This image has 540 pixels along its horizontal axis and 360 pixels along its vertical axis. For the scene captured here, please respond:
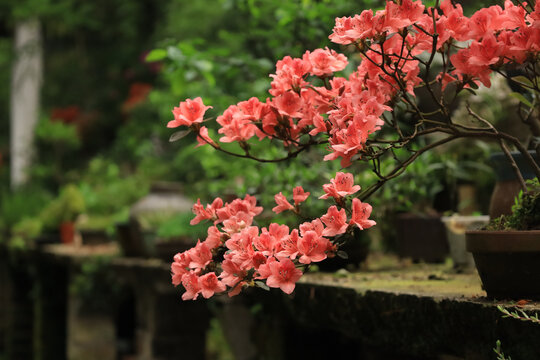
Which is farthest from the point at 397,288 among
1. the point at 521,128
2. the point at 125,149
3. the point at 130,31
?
the point at 130,31

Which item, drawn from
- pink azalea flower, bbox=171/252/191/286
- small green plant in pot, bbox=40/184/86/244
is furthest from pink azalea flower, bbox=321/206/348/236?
small green plant in pot, bbox=40/184/86/244

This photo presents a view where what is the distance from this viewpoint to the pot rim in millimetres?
1564

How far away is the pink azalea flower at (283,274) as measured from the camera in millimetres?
1490

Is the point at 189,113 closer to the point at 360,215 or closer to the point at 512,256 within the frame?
the point at 360,215

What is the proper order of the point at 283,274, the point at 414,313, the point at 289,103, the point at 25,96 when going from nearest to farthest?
the point at 283,274
the point at 289,103
the point at 414,313
the point at 25,96

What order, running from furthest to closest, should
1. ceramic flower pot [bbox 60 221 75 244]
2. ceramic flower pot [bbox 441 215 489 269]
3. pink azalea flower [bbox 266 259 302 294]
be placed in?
ceramic flower pot [bbox 60 221 75 244]
ceramic flower pot [bbox 441 215 489 269]
pink azalea flower [bbox 266 259 302 294]

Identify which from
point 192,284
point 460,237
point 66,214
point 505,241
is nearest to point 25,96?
point 66,214

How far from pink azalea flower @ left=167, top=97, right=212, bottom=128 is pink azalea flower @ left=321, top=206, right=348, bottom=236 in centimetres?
42

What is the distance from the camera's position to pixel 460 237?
110 inches

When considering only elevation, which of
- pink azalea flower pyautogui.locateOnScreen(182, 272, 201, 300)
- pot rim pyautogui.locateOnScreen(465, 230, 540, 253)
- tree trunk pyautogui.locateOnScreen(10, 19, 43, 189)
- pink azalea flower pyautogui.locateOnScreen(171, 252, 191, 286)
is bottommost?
pink azalea flower pyautogui.locateOnScreen(182, 272, 201, 300)

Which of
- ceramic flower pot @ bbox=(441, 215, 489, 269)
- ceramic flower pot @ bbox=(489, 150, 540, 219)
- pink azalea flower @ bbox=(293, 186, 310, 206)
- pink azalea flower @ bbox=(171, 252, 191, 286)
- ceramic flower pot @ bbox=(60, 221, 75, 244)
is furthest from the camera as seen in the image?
ceramic flower pot @ bbox=(60, 221, 75, 244)

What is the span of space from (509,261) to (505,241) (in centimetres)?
5

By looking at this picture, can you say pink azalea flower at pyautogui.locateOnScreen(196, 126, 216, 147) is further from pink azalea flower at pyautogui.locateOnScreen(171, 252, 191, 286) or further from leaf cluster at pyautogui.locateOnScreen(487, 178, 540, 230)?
leaf cluster at pyautogui.locateOnScreen(487, 178, 540, 230)

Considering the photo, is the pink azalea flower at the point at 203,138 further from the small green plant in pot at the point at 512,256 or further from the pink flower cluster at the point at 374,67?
the small green plant in pot at the point at 512,256
